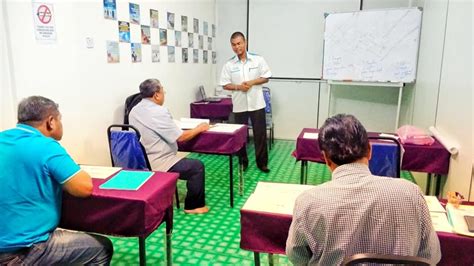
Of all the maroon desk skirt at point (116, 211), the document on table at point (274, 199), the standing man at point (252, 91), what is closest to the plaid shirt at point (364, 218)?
the document on table at point (274, 199)

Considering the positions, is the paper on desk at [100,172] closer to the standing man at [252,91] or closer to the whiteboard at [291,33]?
the standing man at [252,91]

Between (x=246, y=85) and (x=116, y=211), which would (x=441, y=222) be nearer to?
(x=116, y=211)

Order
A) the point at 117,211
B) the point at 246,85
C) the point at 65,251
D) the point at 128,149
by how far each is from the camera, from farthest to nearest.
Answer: the point at 246,85 → the point at 128,149 → the point at 117,211 → the point at 65,251

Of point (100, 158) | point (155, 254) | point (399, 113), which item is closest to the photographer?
point (155, 254)

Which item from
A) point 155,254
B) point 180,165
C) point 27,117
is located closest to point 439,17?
point 180,165

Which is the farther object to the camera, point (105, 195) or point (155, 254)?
point (155, 254)

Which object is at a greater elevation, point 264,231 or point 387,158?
point 387,158

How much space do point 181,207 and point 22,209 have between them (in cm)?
175

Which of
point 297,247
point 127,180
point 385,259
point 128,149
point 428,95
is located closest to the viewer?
point 385,259

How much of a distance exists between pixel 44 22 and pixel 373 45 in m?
3.71

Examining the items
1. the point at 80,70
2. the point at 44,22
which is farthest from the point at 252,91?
the point at 44,22

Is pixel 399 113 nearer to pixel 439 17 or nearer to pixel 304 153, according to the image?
pixel 439 17

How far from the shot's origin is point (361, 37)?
4.65 meters

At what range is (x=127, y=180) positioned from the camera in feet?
6.00
